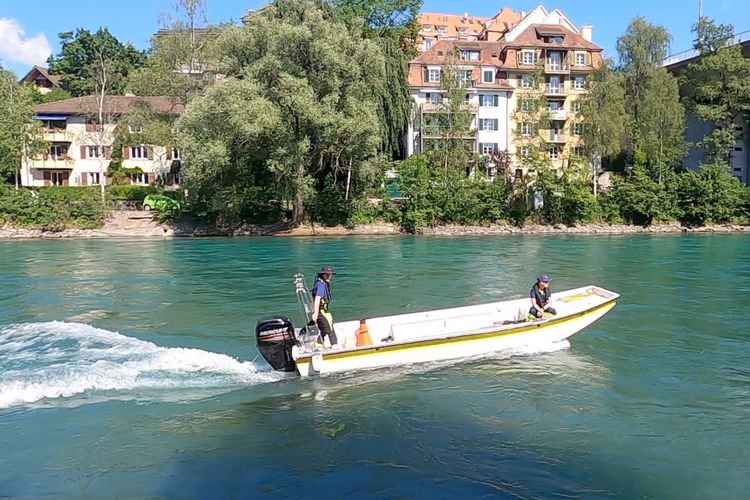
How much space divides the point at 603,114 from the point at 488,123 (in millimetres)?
12213

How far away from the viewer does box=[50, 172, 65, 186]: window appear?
67438 mm

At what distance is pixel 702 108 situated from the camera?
197ft

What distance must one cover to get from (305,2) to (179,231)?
63.9 feet

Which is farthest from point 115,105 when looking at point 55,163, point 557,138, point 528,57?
point 557,138

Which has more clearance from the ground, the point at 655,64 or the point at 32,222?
the point at 655,64

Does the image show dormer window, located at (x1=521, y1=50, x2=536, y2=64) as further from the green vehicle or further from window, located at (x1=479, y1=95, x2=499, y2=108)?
the green vehicle

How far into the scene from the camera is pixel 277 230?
5162cm

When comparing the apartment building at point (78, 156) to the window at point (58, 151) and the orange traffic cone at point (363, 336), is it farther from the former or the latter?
the orange traffic cone at point (363, 336)

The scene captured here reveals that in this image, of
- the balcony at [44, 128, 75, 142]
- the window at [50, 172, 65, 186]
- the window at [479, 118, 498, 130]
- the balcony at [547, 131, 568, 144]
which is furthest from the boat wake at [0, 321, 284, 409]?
the balcony at [547, 131, 568, 144]

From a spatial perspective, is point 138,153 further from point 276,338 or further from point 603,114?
point 276,338

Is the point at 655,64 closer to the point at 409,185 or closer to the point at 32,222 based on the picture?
the point at 409,185

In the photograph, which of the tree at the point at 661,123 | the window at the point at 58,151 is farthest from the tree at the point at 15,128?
the tree at the point at 661,123

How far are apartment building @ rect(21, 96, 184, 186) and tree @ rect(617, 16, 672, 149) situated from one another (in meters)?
43.1

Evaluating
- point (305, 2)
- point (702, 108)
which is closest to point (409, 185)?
point (305, 2)
